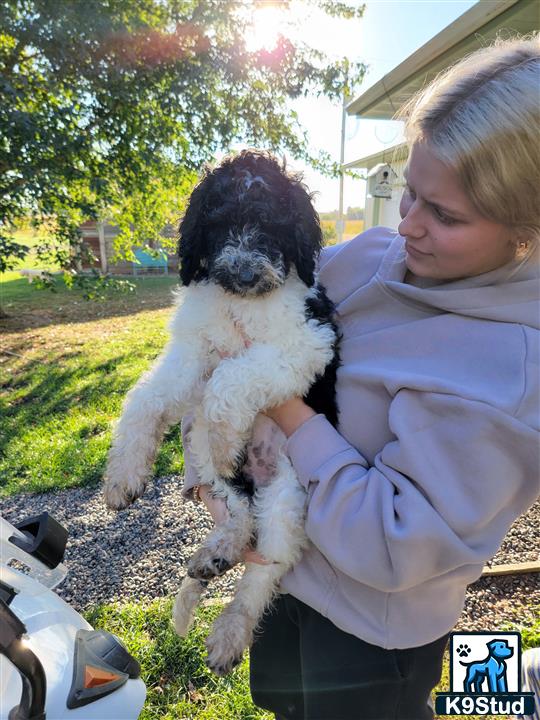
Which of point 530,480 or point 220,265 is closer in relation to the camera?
point 530,480

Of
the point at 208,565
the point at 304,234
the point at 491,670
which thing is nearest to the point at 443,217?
the point at 304,234

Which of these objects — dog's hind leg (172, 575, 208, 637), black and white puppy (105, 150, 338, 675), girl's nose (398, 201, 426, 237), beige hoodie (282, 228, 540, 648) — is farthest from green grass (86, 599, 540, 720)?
girl's nose (398, 201, 426, 237)

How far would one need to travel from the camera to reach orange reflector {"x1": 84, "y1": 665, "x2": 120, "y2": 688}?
1.20 metres

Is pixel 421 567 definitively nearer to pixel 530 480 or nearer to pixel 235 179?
pixel 530 480

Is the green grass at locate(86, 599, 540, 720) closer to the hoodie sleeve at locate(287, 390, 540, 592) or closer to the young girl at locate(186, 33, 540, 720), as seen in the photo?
the young girl at locate(186, 33, 540, 720)

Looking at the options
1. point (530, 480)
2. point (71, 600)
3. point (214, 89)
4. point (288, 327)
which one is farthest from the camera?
point (214, 89)

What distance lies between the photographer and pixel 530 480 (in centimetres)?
125

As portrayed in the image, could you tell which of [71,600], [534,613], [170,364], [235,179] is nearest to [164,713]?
[71,600]

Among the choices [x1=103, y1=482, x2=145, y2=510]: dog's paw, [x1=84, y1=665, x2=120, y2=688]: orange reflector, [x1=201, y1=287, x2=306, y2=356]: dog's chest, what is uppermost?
[x1=201, y1=287, x2=306, y2=356]: dog's chest

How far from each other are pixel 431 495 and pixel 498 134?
37.6 inches

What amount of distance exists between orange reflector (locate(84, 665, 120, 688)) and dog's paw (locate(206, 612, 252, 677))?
74cm

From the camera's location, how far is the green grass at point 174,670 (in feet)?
8.42

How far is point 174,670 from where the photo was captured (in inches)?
109

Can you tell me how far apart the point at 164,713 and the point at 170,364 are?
1844 mm
